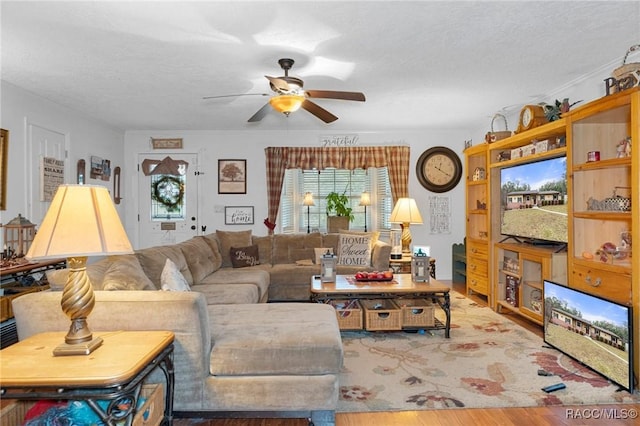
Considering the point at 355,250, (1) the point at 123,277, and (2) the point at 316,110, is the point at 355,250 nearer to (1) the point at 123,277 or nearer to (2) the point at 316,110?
(2) the point at 316,110

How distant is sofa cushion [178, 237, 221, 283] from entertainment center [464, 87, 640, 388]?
3.30m

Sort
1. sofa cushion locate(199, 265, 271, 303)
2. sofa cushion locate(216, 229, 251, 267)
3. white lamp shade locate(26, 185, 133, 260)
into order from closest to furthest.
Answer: white lamp shade locate(26, 185, 133, 260) → sofa cushion locate(199, 265, 271, 303) → sofa cushion locate(216, 229, 251, 267)

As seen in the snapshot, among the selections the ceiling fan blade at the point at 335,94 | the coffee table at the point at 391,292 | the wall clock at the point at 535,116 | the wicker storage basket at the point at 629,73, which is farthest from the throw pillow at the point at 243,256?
the wicker storage basket at the point at 629,73

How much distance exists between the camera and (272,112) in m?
5.35

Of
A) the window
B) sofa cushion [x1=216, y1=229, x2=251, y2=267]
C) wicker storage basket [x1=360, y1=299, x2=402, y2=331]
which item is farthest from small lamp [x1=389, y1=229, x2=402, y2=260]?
sofa cushion [x1=216, y1=229, x2=251, y2=267]

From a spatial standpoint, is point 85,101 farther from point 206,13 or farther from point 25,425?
point 25,425

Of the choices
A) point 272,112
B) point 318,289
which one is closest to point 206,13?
point 318,289

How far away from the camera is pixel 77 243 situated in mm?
1666

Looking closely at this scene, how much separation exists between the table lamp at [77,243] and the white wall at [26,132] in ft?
9.71

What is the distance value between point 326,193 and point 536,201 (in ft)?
10.9

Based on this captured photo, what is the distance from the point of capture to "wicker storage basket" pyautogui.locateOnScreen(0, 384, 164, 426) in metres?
1.75

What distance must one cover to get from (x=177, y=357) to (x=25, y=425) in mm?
653

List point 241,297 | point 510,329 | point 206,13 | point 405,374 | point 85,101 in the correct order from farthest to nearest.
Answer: point 85,101
point 510,329
point 241,297
point 405,374
point 206,13

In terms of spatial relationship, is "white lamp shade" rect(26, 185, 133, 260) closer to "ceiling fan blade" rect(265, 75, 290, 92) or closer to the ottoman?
the ottoman
